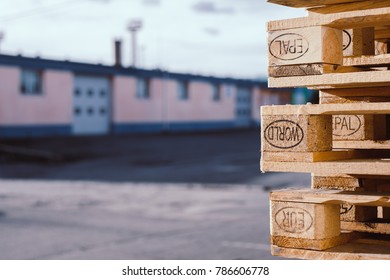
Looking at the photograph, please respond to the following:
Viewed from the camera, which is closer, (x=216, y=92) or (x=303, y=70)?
(x=303, y=70)

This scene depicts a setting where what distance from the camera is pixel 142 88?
42.0 metres

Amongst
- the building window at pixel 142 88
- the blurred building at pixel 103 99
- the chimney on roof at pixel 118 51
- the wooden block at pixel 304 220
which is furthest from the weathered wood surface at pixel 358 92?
the chimney on roof at pixel 118 51

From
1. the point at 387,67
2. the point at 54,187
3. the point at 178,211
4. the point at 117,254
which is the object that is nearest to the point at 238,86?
the point at 54,187

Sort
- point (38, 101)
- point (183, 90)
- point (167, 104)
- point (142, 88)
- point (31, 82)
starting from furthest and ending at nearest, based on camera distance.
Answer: point (183, 90), point (167, 104), point (142, 88), point (38, 101), point (31, 82)

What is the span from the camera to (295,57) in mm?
3312

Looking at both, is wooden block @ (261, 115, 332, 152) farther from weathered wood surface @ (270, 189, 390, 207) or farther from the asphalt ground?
the asphalt ground

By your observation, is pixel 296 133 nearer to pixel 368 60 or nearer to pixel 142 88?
pixel 368 60

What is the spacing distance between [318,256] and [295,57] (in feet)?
3.05

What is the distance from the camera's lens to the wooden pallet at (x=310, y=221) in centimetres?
336

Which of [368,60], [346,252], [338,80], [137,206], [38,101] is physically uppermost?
[38,101]

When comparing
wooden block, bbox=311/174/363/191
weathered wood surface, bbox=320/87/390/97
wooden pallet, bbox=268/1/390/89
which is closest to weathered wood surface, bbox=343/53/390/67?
wooden pallet, bbox=268/1/390/89

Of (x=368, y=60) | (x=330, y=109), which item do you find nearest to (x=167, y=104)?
(x=368, y=60)

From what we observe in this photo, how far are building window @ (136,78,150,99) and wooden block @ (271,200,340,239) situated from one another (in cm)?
3819

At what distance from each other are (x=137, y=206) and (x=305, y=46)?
31.5 ft
